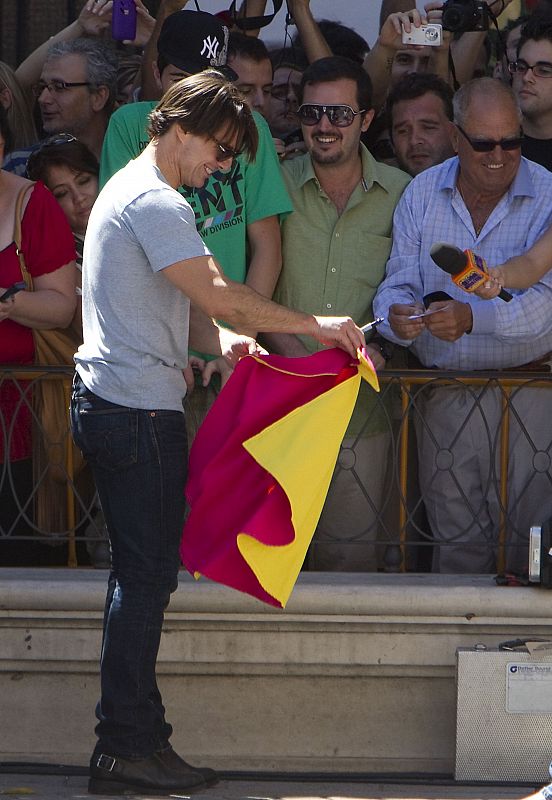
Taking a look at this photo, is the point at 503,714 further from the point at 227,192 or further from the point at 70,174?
the point at 70,174

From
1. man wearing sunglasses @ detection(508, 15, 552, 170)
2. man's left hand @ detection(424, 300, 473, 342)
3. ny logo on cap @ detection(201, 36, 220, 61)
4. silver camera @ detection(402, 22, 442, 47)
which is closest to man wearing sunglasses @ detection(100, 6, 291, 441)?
ny logo on cap @ detection(201, 36, 220, 61)

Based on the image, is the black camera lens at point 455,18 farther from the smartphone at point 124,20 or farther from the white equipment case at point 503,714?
the white equipment case at point 503,714

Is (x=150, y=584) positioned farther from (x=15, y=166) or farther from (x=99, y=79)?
(x=99, y=79)

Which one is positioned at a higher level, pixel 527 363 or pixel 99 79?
pixel 99 79

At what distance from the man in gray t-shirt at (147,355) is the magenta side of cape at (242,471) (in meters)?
0.10

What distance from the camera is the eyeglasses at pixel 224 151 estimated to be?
4.35 m

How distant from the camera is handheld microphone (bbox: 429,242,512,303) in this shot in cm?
476

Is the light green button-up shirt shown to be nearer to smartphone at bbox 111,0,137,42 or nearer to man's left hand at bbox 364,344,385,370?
man's left hand at bbox 364,344,385,370

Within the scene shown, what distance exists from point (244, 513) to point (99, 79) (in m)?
2.67

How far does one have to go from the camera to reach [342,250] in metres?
5.68

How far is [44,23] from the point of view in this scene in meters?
7.91

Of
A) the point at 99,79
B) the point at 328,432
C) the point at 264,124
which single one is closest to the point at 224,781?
the point at 328,432

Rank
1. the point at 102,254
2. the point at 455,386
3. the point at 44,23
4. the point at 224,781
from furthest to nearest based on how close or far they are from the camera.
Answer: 1. the point at 44,23
2. the point at 455,386
3. the point at 224,781
4. the point at 102,254

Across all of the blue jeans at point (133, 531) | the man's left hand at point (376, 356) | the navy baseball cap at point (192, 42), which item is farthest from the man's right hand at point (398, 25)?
the blue jeans at point (133, 531)
